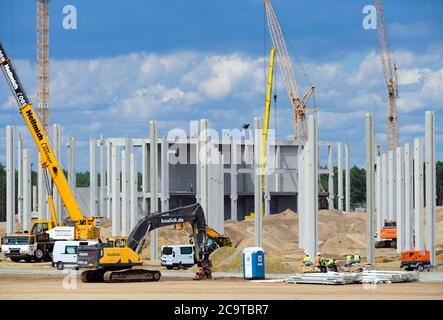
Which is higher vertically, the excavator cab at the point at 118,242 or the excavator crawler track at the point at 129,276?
Result: the excavator cab at the point at 118,242

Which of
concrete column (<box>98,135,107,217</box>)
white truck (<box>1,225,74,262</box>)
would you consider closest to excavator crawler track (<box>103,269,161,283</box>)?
white truck (<box>1,225,74,262</box>)

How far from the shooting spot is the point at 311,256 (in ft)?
165

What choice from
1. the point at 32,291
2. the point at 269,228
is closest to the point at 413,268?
the point at 32,291

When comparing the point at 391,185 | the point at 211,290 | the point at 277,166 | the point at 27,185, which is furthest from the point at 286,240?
the point at 211,290

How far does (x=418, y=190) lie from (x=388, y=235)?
68.3 ft

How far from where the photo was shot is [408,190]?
195ft

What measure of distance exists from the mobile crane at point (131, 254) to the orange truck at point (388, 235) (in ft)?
107

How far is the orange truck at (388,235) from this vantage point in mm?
74375

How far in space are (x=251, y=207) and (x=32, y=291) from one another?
8124 centimetres

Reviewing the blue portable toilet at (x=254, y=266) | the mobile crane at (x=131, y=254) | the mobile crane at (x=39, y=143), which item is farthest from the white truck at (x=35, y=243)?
the blue portable toilet at (x=254, y=266)

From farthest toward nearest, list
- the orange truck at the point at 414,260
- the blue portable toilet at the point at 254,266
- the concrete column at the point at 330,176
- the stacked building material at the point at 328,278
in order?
1. the concrete column at the point at 330,176
2. the orange truck at the point at 414,260
3. the blue portable toilet at the point at 254,266
4. the stacked building material at the point at 328,278

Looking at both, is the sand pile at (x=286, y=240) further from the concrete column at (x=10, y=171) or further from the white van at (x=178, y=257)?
the concrete column at (x=10, y=171)
